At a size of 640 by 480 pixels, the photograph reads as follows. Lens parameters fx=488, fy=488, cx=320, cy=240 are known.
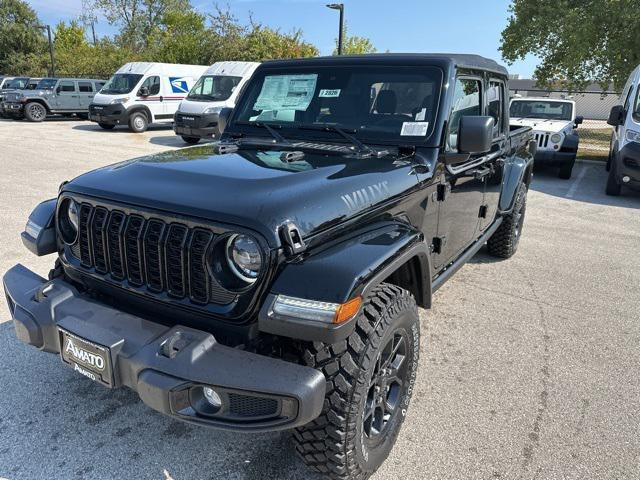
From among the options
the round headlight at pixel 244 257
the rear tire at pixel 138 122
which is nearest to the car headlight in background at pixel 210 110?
the rear tire at pixel 138 122

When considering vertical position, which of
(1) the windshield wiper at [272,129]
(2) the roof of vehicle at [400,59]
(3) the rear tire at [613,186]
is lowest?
(3) the rear tire at [613,186]

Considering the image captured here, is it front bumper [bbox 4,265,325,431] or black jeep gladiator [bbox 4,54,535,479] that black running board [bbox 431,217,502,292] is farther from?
front bumper [bbox 4,265,325,431]

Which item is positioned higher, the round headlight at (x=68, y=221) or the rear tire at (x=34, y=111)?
the round headlight at (x=68, y=221)

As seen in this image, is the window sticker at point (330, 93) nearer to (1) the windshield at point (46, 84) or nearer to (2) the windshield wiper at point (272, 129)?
(2) the windshield wiper at point (272, 129)

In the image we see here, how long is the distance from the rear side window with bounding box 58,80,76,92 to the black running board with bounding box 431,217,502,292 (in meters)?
20.6

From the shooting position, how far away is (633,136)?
8.73 metres

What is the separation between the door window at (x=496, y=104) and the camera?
4.04 meters

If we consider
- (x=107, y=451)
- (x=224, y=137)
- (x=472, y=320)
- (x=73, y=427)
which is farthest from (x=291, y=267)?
(x=472, y=320)

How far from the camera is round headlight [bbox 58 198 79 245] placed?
2525mm

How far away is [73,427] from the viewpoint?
8.46 feet

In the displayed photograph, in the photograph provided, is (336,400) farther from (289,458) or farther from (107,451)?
(107,451)

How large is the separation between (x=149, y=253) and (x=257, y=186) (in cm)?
56

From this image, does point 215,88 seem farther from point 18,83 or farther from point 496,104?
point 18,83

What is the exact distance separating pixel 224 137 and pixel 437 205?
5.36ft
